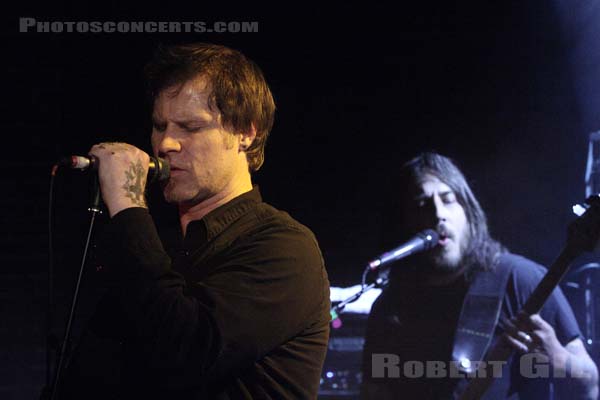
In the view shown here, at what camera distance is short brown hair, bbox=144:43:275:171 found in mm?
1720

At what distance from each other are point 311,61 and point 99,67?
126 centimetres

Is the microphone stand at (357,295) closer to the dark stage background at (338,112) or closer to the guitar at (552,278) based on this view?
the dark stage background at (338,112)

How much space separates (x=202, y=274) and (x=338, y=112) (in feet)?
8.59

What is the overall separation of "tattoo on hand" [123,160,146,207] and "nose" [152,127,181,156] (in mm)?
185

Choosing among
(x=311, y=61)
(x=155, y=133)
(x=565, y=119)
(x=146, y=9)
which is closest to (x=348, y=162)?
(x=311, y=61)

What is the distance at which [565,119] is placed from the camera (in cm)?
381

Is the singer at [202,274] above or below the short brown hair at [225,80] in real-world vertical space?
below

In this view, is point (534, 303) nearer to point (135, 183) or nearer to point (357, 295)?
point (357, 295)

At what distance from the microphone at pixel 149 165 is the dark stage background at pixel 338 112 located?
2.28 m

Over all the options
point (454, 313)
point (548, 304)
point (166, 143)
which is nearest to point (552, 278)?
point (548, 304)

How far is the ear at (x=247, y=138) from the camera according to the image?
1.76 m

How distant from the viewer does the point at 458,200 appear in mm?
3805

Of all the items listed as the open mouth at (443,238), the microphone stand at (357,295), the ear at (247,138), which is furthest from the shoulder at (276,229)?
the open mouth at (443,238)

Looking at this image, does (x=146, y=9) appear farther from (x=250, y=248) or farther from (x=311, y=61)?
(x=250, y=248)
